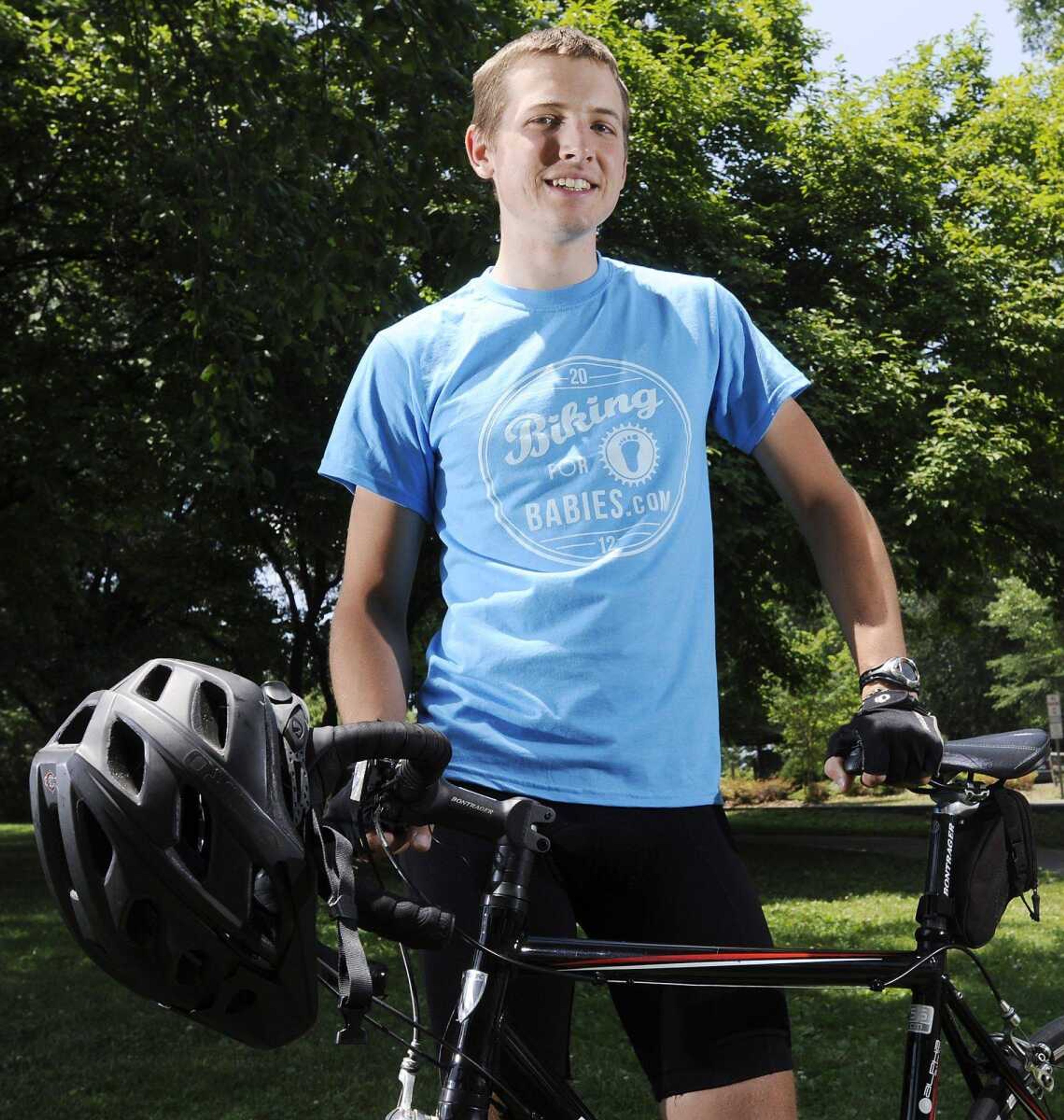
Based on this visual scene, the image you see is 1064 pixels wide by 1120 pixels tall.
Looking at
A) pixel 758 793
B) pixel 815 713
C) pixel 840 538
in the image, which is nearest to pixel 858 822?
pixel 815 713

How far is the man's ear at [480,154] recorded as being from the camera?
2.24 metres

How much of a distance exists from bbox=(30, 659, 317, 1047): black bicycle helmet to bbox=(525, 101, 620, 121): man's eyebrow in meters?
1.16

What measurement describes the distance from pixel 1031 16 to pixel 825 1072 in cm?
2202

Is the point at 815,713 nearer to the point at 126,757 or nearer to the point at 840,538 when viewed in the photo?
the point at 840,538

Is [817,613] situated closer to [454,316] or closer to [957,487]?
[957,487]

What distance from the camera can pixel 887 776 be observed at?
77.1 inches

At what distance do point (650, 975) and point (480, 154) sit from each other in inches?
49.5

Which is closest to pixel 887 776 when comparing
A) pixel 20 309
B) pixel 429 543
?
pixel 429 543

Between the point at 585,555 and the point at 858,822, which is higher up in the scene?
the point at 585,555

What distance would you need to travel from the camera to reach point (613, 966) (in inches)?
73.4

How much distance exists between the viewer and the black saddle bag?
223 centimetres

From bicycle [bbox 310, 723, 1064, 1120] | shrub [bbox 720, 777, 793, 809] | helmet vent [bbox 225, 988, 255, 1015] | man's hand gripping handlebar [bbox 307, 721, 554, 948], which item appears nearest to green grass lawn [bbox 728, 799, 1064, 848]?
shrub [bbox 720, 777, 793, 809]

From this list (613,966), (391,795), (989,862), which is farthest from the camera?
(989,862)

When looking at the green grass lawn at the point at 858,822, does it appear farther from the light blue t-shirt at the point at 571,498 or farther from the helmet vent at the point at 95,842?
the helmet vent at the point at 95,842
